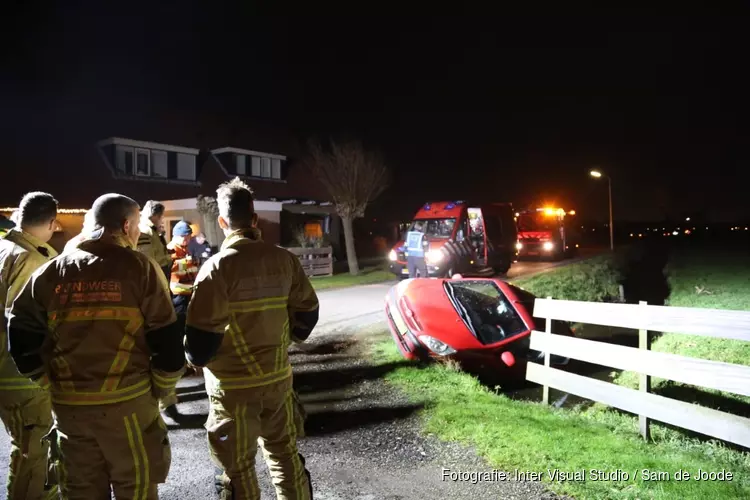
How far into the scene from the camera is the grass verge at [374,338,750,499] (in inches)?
141

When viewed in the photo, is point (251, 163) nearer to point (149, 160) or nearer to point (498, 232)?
point (149, 160)

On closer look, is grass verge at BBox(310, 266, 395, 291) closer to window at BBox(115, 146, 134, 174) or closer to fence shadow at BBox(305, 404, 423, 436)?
window at BBox(115, 146, 134, 174)

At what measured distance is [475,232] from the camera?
57.0 ft

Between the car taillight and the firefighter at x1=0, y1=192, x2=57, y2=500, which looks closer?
the firefighter at x1=0, y1=192, x2=57, y2=500

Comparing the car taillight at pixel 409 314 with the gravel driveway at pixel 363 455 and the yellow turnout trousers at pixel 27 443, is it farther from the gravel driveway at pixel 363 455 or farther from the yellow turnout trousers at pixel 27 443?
the yellow turnout trousers at pixel 27 443

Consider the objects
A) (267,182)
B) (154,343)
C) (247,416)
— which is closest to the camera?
(154,343)

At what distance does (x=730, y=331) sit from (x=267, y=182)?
2446 centimetres

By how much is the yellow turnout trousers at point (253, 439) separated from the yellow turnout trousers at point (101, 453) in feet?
1.33

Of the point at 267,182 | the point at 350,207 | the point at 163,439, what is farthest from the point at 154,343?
the point at 267,182

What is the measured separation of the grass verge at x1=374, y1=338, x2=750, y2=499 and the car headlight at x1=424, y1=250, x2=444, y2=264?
870cm

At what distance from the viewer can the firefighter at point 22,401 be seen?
3137mm

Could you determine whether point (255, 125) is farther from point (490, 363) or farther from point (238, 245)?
point (238, 245)

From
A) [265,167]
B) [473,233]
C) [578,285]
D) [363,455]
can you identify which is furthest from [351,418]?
[265,167]

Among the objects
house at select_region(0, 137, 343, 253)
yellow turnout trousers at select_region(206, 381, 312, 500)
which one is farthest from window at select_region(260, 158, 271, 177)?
yellow turnout trousers at select_region(206, 381, 312, 500)
